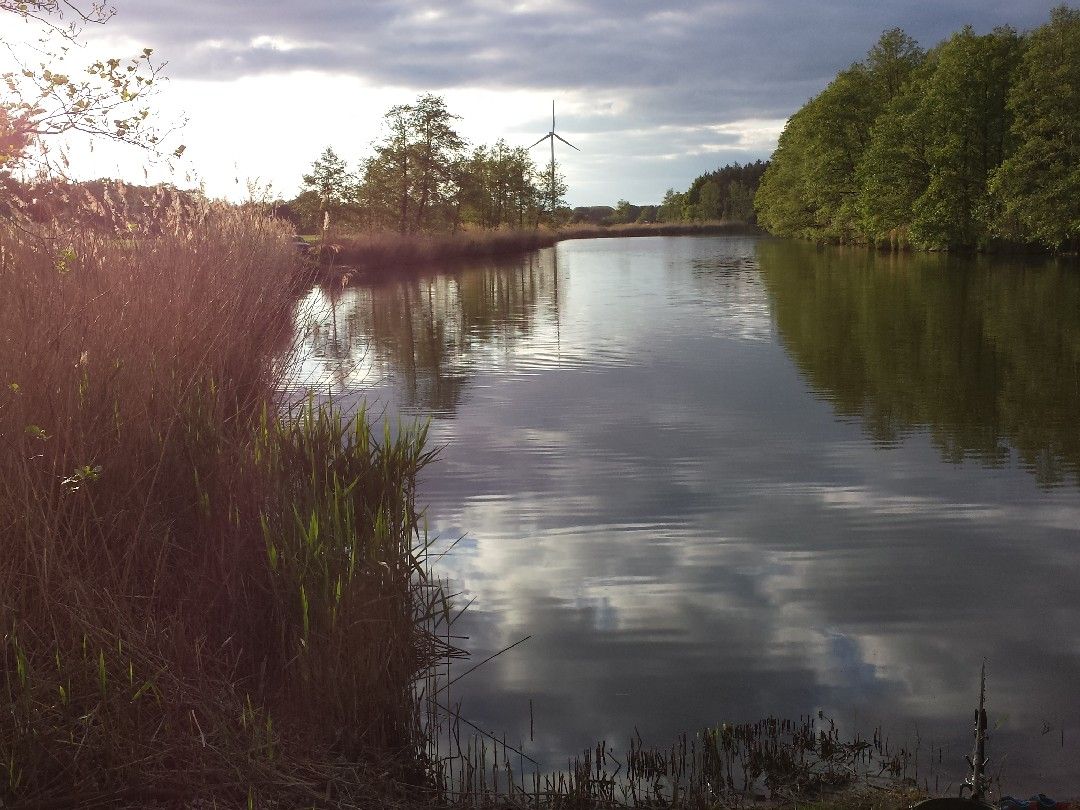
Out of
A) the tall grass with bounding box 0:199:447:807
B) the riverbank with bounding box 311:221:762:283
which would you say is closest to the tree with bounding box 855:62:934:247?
the riverbank with bounding box 311:221:762:283

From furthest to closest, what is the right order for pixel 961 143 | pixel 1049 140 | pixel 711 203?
1. pixel 711 203
2. pixel 961 143
3. pixel 1049 140

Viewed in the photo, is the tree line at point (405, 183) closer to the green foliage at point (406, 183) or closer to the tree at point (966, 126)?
the green foliage at point (406, 183)

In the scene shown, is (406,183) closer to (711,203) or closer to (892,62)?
(892,62)

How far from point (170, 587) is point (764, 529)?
181 inches

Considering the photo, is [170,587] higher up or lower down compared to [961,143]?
lower down

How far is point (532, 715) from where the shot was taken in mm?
Answer: 4797

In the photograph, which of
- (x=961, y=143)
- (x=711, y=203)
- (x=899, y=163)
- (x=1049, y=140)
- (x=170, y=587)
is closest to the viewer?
(x=170, y=587)

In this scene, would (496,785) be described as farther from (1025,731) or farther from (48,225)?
(48,225)

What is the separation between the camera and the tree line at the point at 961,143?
1479 inches

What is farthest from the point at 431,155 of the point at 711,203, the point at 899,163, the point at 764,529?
the point at 711,203

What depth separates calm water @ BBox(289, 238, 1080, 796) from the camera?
4.91 m

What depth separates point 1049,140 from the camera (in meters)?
39.1

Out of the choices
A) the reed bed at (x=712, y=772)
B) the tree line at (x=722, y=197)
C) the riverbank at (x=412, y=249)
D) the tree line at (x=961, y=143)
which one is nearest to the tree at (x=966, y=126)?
the tree line at (x=961, y=143)

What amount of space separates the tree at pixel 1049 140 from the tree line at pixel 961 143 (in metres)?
0.05
